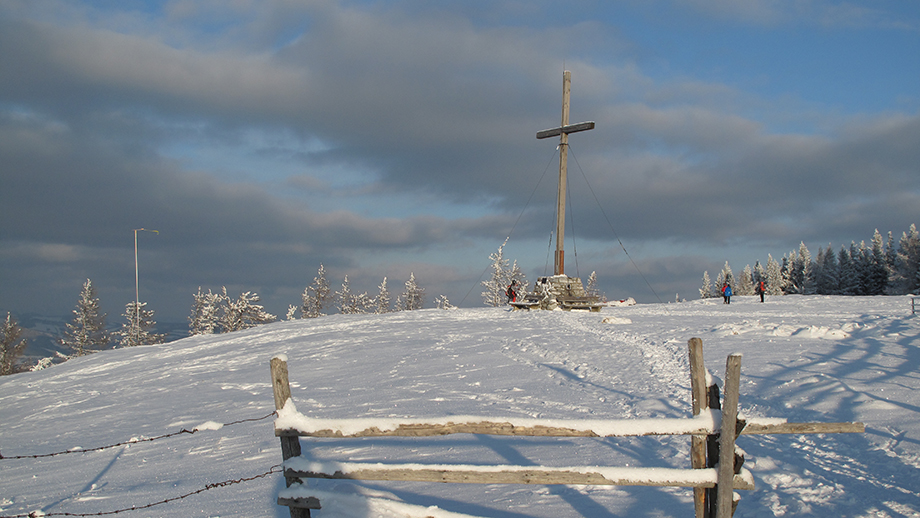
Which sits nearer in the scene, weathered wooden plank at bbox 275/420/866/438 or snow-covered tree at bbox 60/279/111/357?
weathered wooden plank at bbox 275/420/866/438

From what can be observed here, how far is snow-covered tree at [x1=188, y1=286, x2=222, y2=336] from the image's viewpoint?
6738 centimetres

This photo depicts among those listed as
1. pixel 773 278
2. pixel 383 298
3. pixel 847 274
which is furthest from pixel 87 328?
pixel 773 278

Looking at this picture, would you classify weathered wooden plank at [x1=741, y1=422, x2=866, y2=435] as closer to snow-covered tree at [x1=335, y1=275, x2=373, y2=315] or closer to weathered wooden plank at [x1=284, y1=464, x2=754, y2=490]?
weathered wooden plank at [x1=284, y1=464, x2=754, y2=490]

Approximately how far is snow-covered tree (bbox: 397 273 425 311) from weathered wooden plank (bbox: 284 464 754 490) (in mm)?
81790

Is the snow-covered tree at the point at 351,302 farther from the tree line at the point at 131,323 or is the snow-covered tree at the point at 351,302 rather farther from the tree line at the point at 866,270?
the tree line at the point at 866,270

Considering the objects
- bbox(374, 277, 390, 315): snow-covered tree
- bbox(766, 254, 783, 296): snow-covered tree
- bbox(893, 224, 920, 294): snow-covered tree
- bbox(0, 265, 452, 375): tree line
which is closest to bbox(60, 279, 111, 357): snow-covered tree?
bbox(0, 265, 452, 375): tree line

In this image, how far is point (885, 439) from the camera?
762 centimetres

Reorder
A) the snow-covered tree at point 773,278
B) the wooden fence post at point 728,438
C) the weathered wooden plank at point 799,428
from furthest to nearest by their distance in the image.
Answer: the snow-covered tree at point 773,278 < the weathered wooden plank at point 799,428 < the wooden fence post at point 728,438

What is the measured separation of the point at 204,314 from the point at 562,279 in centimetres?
5481

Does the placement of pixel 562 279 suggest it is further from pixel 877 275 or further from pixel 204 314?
pixel 877 275

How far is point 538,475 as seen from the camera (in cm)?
455

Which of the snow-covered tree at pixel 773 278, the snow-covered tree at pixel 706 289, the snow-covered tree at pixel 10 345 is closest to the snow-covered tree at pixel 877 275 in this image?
the snow-covered tree at pixel 773 278

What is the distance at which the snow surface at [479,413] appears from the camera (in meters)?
6.34

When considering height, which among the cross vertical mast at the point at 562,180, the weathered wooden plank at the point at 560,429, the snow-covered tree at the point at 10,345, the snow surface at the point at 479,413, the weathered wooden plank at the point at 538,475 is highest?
the cross vertical mast at the point at 562,180
